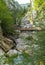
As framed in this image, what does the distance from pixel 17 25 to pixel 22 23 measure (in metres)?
0.18

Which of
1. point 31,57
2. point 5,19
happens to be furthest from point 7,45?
point 31,57

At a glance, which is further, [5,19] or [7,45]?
[5,19]

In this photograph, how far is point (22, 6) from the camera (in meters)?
7.00

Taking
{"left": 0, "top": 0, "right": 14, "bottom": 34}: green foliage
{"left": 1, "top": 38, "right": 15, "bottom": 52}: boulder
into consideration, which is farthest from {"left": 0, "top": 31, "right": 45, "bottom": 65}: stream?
{"left": 0, "top": 0, "right": 14, "bottom": 34}: green foliage

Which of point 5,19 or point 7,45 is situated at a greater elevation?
point 5,19

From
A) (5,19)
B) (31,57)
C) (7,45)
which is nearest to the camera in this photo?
Answer: (31,57)

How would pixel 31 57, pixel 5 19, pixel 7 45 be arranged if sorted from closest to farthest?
pixel 31 57 → pixel 7 45 → pixel 5 19

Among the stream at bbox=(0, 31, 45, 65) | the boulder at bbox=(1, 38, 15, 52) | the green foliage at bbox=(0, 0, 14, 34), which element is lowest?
the boulder at bbox=(1, 38, 15, 52)

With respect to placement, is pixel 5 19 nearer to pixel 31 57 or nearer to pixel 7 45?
pixel 7 45

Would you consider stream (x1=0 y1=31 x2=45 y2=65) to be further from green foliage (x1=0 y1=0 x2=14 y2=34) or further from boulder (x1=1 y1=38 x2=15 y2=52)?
green foliage (x1=0 y1=0 x2=14 y2=34)

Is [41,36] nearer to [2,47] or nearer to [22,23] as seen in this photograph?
[2,47]

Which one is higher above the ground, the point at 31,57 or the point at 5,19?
the point at 31,57

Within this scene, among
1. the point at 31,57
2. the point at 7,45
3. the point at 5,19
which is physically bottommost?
the point at 7,45

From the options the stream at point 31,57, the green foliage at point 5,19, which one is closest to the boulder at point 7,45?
the green foliage at point 5,19
